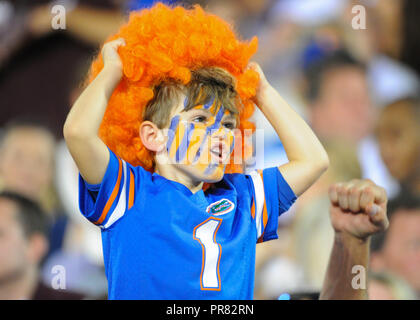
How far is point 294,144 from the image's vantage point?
1.27 meters

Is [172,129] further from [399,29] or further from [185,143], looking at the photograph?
[399,29]

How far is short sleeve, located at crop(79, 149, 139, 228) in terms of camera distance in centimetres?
106

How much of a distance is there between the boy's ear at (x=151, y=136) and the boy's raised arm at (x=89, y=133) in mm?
128

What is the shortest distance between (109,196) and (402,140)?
2.10m

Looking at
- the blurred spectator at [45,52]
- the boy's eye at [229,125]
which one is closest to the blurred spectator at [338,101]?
the blurred spectator at [45,52]

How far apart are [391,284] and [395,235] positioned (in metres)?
0.47

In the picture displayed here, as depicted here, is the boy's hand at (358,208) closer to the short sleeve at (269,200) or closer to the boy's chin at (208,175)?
the short sleeve at (269,200)

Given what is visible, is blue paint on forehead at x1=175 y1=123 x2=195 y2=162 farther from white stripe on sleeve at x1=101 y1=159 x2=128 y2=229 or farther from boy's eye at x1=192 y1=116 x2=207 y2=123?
white stripe on sleeve at x1=101 y1=159 x2=128 y2=229

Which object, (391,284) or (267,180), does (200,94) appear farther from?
(391,284)

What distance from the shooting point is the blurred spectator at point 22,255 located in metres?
2.50
